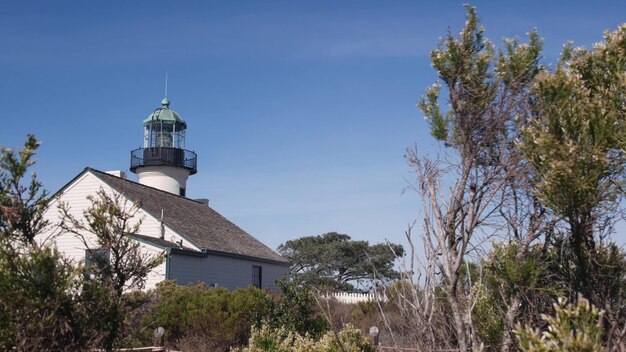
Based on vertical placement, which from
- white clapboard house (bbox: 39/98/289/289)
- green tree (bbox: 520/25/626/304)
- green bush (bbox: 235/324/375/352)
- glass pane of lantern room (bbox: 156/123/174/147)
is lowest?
green bush (bbox: 235/324/375/352)

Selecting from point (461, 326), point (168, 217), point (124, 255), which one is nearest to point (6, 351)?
point (124, 255)

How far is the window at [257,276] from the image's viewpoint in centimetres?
2889

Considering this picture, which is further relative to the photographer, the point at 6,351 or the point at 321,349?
the point at 321,349

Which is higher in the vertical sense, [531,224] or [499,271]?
[531,224]

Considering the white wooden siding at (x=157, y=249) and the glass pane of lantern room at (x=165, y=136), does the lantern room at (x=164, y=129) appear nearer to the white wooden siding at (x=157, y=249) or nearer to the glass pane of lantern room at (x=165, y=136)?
the glass pane of lantern room at (x=165, y=136)

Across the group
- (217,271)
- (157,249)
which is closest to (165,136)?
(217,271)

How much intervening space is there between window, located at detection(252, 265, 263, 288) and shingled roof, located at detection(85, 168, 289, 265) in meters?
0.49

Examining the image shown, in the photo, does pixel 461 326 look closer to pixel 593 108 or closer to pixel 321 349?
pixel 593 108

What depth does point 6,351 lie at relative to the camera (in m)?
6.38

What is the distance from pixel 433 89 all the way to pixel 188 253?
1684cm

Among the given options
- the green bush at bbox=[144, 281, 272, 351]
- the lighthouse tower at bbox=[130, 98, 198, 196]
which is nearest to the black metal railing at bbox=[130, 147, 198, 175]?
the lighthouse tower at bbox=[130, 98, 198, 196]

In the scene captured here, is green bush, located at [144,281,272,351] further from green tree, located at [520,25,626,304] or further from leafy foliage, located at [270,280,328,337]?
green tree, located at [520,25,626,304]

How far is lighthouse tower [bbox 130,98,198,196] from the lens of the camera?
31891 mm

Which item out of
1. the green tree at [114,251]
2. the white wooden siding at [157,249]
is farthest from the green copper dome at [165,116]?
the green tree at [114,251]
